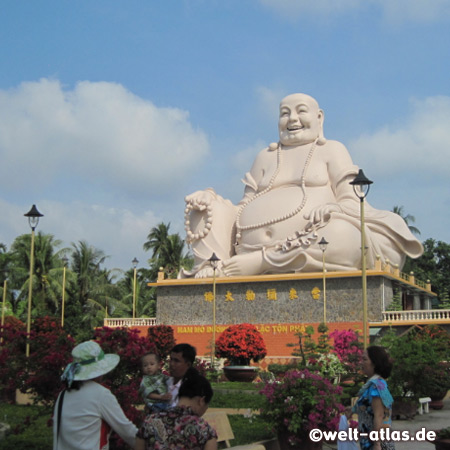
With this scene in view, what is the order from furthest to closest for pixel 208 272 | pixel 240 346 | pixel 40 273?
pixel 40 273
pixel 208 272
pixel 240 346

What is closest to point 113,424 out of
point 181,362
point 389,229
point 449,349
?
point 181,362

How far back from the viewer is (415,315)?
725 inches

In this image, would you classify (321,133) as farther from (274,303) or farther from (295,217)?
(274,303)

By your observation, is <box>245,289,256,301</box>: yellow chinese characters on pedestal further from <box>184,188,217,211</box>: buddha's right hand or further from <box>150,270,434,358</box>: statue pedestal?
<box>184,188,217,211</box>: buddha's right hand

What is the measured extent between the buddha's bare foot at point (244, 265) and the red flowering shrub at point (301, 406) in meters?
13.4

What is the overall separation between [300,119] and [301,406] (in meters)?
16.2

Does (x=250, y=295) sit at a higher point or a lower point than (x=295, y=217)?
lower

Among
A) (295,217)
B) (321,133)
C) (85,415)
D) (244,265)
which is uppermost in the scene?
(321,133)

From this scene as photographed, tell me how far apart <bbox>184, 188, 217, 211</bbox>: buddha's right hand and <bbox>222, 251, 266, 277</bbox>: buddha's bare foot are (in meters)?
2.15

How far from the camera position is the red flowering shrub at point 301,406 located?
654 cm

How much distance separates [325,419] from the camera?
6.59 m

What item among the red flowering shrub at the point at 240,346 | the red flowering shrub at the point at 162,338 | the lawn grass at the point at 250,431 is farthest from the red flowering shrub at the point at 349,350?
the red flowering shrub at the point at 162,338

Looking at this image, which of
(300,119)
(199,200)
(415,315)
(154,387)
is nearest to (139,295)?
(199,200)

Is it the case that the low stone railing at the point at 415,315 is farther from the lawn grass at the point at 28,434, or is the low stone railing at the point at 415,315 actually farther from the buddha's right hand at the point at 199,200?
the lawn grass at the point at 28,434
